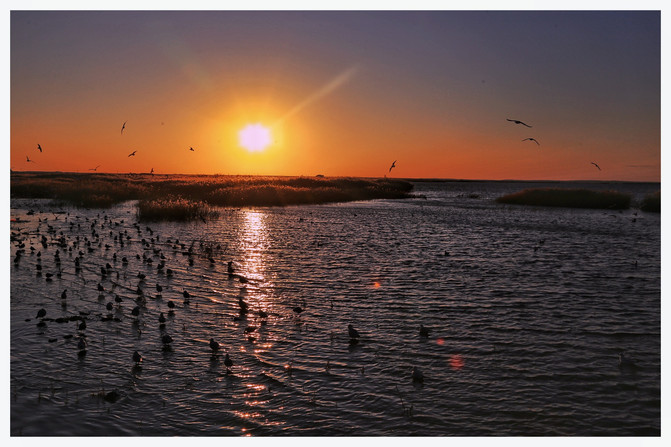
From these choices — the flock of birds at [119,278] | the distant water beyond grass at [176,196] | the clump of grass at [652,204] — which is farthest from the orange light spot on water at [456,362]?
the clump of grass at [652,204]

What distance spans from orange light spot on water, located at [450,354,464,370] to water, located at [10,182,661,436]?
74 millimetres

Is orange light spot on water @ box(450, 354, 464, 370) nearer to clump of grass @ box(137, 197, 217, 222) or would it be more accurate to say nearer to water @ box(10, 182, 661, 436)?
water @ box(10, 182, 661, 436)

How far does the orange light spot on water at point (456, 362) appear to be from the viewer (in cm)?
1052

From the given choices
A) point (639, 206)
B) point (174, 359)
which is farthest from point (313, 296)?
point (639, 206)

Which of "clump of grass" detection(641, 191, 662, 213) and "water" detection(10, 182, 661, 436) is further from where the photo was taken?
"clump of grass" detection(641, 191, 662, 213)

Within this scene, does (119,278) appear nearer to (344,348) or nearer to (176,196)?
(344,348)

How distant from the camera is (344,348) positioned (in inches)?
450

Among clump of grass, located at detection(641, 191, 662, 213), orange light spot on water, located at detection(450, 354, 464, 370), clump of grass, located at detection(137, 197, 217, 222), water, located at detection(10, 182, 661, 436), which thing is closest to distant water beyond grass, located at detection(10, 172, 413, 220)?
clump of grass, located at detection(137, 197, 217, 222)

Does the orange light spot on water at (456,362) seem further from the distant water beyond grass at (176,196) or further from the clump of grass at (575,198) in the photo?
the clump of grass at (575,198)

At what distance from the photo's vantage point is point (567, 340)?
1216 cm

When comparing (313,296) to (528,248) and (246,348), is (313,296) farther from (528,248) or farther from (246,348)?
(528,248)

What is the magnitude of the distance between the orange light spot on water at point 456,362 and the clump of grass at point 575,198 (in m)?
64.3

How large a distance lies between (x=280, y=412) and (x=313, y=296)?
7.96 metres

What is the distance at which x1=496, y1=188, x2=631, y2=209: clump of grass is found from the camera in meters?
64.9
